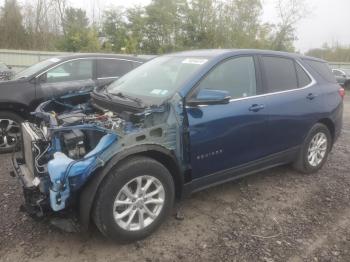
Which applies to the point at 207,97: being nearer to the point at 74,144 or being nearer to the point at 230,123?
the point at 230,123

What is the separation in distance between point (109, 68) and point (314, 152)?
4.07 meters

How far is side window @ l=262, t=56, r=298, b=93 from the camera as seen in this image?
4312 mm

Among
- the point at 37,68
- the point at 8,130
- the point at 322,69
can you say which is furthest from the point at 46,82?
the point at 322,69

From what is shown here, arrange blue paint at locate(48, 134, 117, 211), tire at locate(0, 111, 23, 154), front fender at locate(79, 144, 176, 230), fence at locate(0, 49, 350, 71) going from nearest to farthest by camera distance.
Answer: blue paint at locate(48, 134, 117, 211) → front fender at locate(79, 144, 176, 230) → tire at locate(0, 111, 23, 154) → fence at locate(0, 49, 350, 71)

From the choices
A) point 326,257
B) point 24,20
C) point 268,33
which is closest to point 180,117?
point 326,257

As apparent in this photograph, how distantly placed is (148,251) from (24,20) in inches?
1009

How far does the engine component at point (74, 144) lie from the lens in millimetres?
3072

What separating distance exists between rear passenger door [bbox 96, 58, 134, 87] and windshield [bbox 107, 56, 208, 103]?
2.44 meters

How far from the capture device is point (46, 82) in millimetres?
6137

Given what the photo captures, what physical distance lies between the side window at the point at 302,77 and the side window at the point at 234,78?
36.7 inches

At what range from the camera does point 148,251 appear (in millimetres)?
3174

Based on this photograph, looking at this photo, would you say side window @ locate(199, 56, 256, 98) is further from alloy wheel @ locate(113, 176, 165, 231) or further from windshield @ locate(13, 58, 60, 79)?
windshield @ locate(13, 58, 60, 79)

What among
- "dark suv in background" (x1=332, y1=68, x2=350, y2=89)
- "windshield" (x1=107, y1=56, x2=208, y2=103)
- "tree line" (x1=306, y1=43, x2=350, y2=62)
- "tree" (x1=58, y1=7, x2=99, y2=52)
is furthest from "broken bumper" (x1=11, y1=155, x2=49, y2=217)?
"tree line" (x1=306, y1=43, x2=350, y2=62)

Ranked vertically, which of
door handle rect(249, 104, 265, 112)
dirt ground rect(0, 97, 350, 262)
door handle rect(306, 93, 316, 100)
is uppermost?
door handle rect(306, 93, 316, 100)
